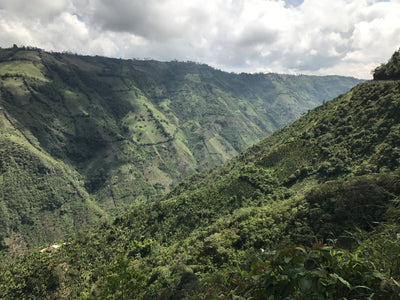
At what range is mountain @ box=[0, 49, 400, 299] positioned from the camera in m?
4.01

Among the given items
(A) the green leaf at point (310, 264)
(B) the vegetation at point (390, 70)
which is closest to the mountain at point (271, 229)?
(A) the green leaf at point (310, 264)

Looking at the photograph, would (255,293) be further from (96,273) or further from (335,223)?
(96,273)

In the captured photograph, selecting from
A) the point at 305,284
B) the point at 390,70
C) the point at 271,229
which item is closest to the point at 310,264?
the point at 305,284

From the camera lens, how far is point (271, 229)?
53781 mm

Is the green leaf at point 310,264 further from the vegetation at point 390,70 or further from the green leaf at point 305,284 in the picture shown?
the vegetation at point 390,70

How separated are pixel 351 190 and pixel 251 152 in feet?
311

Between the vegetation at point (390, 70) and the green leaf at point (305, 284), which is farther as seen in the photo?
the vegetation at point (390, 70)

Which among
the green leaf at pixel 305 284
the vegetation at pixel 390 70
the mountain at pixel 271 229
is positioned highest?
the vegetation at pixel 390 70

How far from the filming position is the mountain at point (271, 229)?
4.01 meters

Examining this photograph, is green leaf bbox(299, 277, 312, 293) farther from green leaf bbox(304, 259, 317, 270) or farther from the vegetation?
the vegetation

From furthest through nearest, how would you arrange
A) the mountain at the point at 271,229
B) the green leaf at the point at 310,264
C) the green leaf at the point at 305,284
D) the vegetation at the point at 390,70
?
the vegetation at the point at 390,70 < the mountain at the point at 271,229 < the green leaf at the point at 310,264 < the green leaf at the point at 305,284

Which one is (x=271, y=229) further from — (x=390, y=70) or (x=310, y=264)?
(x=390, y=70)

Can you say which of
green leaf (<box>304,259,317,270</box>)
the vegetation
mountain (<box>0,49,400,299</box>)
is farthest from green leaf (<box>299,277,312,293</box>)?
the vegetation

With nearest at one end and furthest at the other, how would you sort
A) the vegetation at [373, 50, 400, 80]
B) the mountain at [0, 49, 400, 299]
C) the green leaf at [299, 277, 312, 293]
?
1. the green leaf at [299, 277, 312, 293]
2. the mountain at [0, 49, 400, 299]
3. the vegetation at [373, 50, 400, 80]
